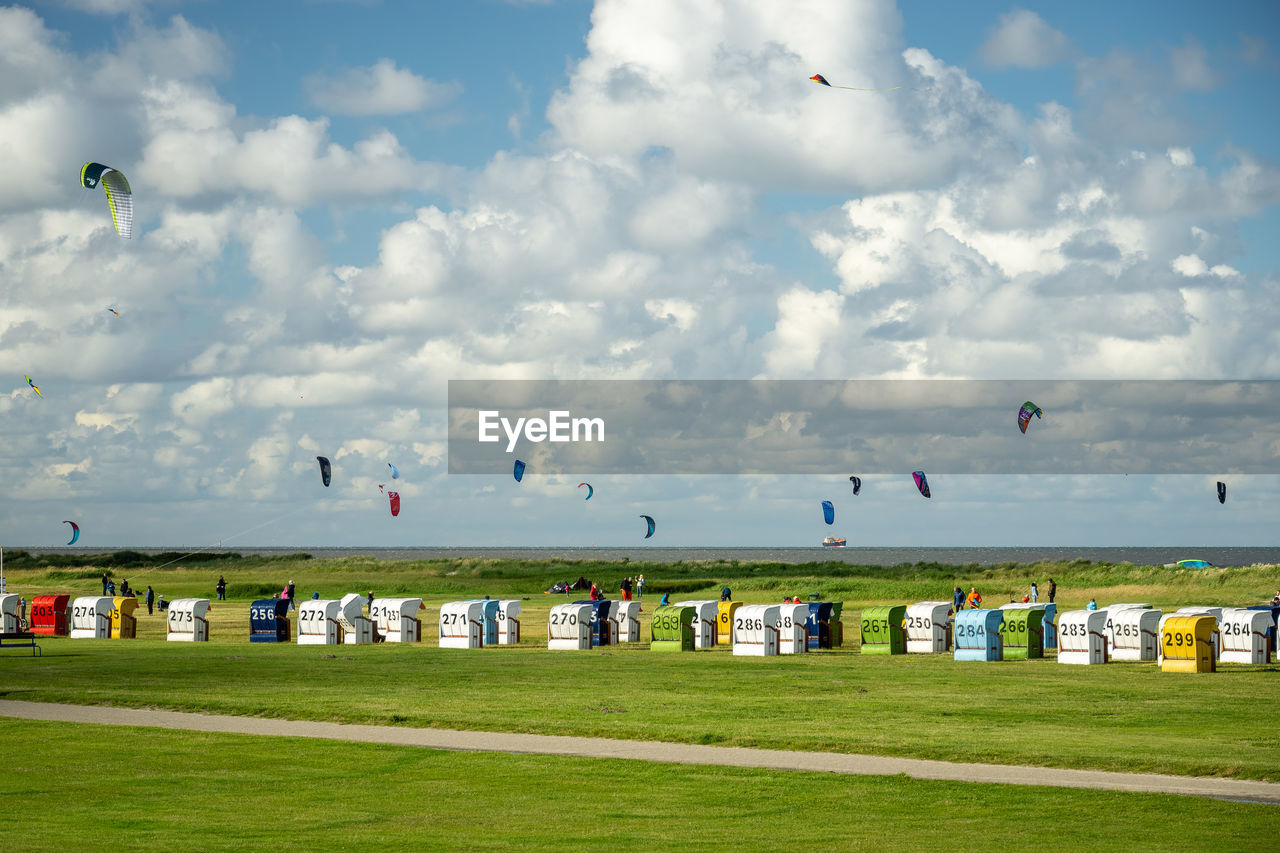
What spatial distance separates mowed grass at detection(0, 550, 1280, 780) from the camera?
20.6 meters

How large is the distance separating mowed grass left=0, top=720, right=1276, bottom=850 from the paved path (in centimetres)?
63

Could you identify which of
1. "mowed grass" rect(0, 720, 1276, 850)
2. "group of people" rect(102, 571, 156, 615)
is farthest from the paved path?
"group of people" rect(102, 571, 156, 615)

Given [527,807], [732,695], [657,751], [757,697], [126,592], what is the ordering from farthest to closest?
[126,592] < [732,695] < [757,697] < [657,751] < [527,807]

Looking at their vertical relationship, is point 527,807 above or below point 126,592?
above

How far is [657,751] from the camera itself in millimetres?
→ 19984

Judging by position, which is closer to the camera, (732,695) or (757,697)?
(757,697)

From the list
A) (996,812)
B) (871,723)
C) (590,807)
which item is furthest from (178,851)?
(871,723)

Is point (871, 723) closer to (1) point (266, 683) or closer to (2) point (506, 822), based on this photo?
(2) point (506, 822)

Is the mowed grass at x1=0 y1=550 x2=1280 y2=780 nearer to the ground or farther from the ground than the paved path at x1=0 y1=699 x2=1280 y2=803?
nearer to the ground

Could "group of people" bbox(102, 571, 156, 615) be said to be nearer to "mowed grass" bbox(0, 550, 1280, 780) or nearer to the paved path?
"mowed grass" bbox(0, 550, 1280, 780)

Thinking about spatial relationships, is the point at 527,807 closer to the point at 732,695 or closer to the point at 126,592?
the point at 732,695

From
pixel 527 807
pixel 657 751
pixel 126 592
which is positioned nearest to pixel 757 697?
pixel 657 751

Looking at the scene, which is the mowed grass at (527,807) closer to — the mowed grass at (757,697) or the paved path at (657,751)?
the paved path at (657,751)

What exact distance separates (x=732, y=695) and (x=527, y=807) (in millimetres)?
12635
